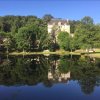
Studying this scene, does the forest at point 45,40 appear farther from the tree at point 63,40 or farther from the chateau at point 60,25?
the chateau at point 60,25

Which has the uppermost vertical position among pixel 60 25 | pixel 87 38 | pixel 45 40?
pixel 60 25

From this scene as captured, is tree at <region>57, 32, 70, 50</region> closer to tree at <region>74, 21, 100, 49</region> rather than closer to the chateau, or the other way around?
tree at <region>74, 21, 100, 49</region>

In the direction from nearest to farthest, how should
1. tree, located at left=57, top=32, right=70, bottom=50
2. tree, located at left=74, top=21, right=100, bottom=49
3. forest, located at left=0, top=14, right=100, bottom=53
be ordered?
tree, located at left=74, top=21, right=100, bottom=49
forest, located at left=0, top=14, right=100, bottom=53
tree, located at left=57, top=32, right=70, bottom=50

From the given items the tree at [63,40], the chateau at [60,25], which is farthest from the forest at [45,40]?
the chateau at [60,25]

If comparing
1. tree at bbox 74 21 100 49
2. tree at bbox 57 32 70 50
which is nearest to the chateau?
tree at bbox 57 32 70 50

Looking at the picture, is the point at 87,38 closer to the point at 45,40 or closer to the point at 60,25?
the point at 45,40

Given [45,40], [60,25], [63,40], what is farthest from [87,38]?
[60,25]

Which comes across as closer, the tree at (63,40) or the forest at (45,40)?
the forest at (45,40)

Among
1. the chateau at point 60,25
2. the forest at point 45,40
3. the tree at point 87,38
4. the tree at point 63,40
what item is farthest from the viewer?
the chateau at point 60,25

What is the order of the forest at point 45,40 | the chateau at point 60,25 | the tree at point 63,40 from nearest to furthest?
1. the forest at point 45,40
2. the tree at point 63,40
3. the chateau at point 60,25

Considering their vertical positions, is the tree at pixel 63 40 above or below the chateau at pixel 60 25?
below

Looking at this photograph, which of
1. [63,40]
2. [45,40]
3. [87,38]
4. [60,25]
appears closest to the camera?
[87,38]

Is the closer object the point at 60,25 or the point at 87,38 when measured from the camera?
the point at 87,38

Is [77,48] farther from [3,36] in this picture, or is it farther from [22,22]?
[22,22]
